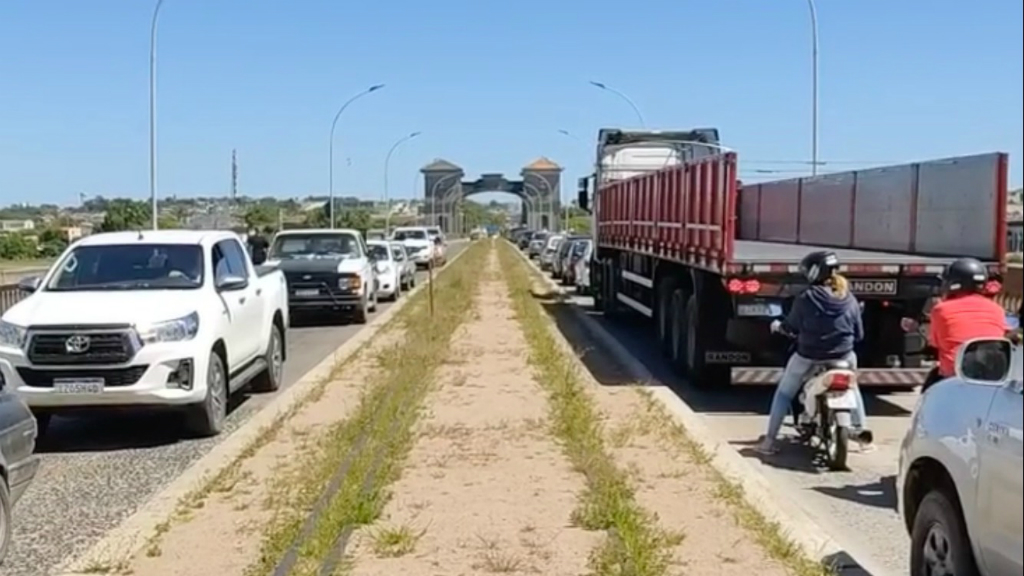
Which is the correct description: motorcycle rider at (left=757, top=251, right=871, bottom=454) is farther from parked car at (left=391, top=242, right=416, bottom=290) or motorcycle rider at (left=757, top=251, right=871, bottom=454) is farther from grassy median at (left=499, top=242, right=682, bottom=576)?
parked car at (left=391, top=242, right=416, bottom=290)

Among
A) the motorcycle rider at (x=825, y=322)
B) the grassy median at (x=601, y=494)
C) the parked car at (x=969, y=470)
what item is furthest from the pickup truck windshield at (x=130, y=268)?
the parked car at (x=969, y=470)

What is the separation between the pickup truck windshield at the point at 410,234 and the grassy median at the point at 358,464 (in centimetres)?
3540

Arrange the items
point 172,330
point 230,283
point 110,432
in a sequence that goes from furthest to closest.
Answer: point 230,283 < point 110,432 < point 172,330

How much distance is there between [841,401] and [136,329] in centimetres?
538

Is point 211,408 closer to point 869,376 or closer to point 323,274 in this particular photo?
point 869,376

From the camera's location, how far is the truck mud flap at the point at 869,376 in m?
11.4

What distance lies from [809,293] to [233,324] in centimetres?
511

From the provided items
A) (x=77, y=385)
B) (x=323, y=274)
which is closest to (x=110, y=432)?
(x=77, y=385)

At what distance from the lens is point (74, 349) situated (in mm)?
9688

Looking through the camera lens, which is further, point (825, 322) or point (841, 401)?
point (825, 322)

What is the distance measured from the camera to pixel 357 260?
77.5 feet

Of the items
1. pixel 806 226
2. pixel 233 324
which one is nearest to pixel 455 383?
pixel 233 324

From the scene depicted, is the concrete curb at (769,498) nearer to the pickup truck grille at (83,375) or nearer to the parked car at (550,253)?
the pickup truck grille at (83,375)

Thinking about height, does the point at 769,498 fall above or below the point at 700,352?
below
